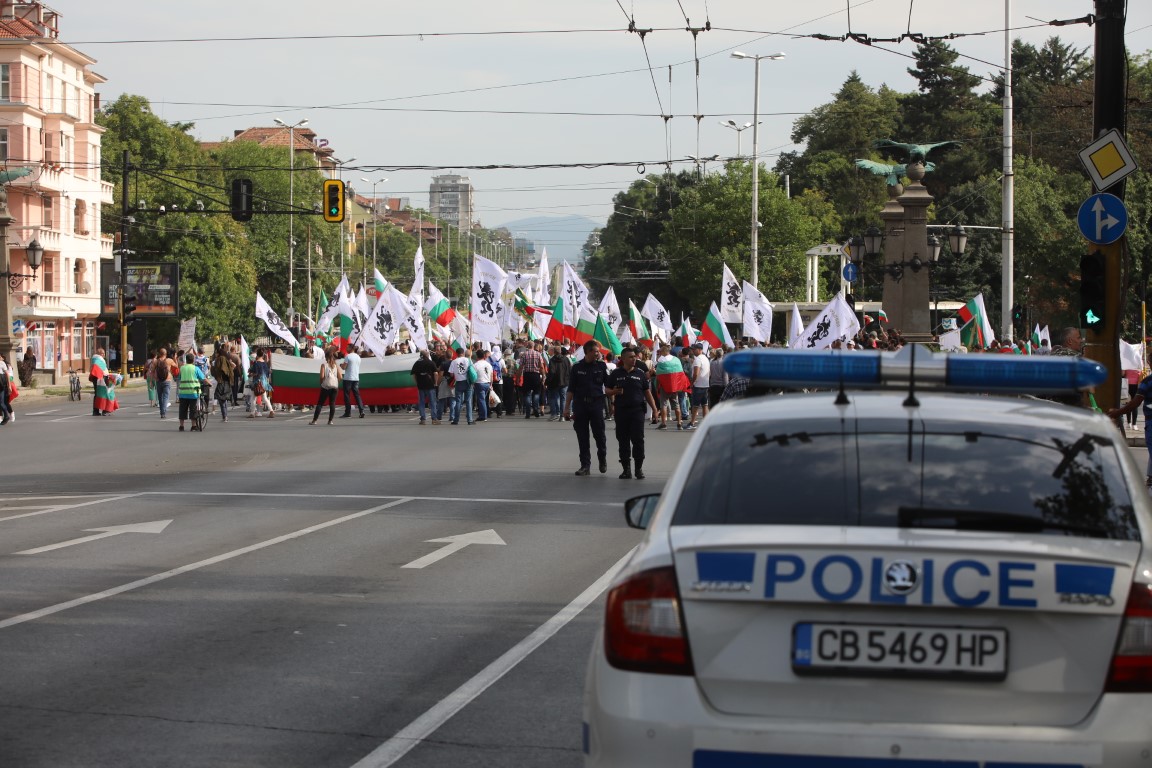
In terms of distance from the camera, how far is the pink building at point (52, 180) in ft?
252

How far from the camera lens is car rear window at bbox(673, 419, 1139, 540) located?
429 cm

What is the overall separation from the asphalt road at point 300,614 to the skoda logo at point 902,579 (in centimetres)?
243

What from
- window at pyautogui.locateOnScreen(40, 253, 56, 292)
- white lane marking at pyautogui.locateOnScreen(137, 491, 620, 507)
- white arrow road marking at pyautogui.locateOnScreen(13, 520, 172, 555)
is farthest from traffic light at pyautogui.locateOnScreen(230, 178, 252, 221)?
window at pyautogui.locateOnScreen(40, 253, 56, 292)

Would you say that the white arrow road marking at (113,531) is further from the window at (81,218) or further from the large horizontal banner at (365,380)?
the window at (81,218)

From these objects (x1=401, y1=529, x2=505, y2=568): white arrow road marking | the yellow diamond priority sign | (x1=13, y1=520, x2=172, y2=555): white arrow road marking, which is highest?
the yellow diamond priority sign

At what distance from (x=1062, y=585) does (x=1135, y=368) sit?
27.8 meters

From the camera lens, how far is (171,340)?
82.6m

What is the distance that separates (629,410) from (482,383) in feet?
48.4

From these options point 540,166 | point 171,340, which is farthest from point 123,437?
point 171,340

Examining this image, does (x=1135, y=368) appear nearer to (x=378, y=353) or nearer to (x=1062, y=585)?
(x=378, y=353)

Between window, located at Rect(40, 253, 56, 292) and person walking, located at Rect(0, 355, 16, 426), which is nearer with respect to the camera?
person walking, located at Rect(0, 355, 16, 426)

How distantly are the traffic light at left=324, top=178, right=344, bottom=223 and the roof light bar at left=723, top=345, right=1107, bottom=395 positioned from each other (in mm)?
34141

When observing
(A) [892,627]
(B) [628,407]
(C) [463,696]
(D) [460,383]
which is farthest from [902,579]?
(D) [460,383]

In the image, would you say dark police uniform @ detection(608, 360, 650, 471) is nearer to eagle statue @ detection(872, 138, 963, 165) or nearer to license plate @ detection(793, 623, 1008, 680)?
license plate @ detection(793, 623, 1008, 680)
